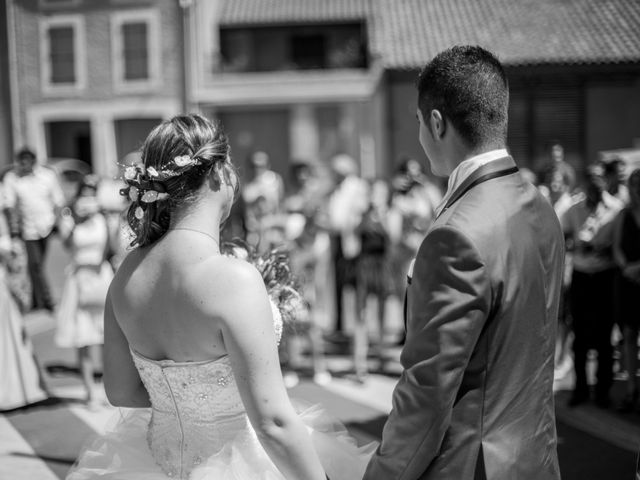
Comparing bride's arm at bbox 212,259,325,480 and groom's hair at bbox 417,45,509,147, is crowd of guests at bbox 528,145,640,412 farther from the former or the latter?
bride's arm at bbox 212,259,325,480

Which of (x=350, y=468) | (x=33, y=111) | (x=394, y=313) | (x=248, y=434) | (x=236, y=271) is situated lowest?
(x=394, y=313)

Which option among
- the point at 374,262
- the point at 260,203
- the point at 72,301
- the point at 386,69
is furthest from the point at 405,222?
the point at 386,69

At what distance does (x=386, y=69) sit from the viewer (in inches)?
842

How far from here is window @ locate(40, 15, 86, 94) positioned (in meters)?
25.8

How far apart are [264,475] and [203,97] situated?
78.2 ft

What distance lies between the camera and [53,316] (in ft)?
31.9

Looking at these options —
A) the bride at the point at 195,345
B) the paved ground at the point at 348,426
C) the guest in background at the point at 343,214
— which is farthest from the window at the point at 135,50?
the bride at the point at 195,345

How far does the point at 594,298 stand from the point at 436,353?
15.3 feet

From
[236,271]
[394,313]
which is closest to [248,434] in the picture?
[236,271]

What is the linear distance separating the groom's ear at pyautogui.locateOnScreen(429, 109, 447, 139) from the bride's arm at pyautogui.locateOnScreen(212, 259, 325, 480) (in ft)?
2.01

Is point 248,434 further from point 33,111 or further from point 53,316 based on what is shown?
point 33,111

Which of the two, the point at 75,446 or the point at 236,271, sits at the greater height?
the point at 236,271

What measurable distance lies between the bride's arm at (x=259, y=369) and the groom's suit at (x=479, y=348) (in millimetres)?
284

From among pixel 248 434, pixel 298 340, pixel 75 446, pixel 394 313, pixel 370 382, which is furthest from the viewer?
pixel 394 313
